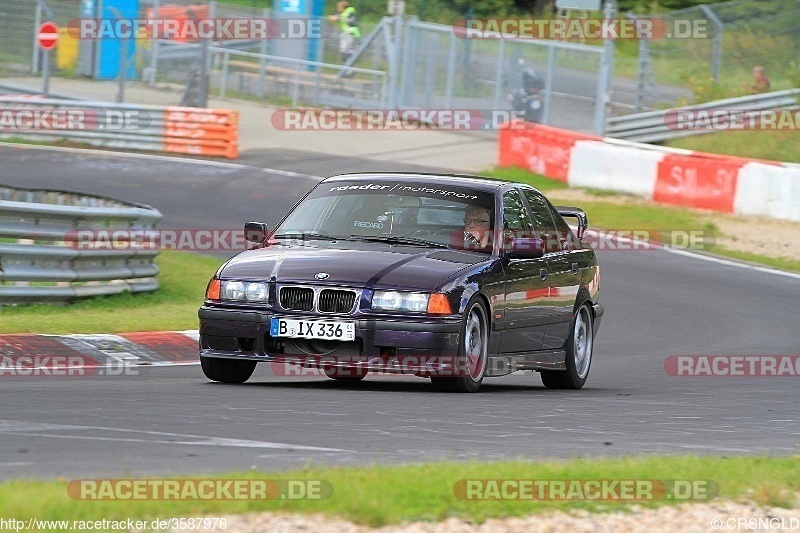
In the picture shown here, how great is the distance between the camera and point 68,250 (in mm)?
13695

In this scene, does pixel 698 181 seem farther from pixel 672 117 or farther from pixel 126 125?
pixel 126 125

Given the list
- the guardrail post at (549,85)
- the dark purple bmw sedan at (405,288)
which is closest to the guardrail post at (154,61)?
the guardrail post at (549,85)

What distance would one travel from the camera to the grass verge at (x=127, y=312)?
12.3m

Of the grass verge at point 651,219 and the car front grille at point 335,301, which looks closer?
the car front grille at point 335,301

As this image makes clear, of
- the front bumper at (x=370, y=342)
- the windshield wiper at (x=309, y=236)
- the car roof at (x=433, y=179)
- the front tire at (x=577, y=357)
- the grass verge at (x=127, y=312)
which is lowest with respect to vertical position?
the grass verge at (x=127, y=312)

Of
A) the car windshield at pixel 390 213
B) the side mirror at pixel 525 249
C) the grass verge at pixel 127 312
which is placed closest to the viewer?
the car windshield at pixel 390 213

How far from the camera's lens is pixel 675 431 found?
847 cm

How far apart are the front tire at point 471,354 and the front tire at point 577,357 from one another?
1718 millimetres

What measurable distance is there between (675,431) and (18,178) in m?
18.2

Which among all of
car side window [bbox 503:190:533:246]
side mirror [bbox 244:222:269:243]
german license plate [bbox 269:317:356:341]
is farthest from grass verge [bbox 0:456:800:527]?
side mirror [bbox 244:222:269:243]

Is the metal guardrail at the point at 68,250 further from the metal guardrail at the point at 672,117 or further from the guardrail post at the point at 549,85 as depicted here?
the guardrail post at the point at 549,85

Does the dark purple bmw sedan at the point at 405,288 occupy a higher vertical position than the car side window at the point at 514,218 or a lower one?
lower

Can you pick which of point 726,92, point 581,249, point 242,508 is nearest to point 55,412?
point 242,508

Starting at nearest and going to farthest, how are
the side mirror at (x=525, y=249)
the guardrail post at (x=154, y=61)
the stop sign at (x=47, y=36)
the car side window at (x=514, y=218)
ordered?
the side mirror at (x=525, y=249)
the car side window at (x=514, y=218)
the stop sign at (x=47, y=36)
the guardrail post at (x=154, y=61)
